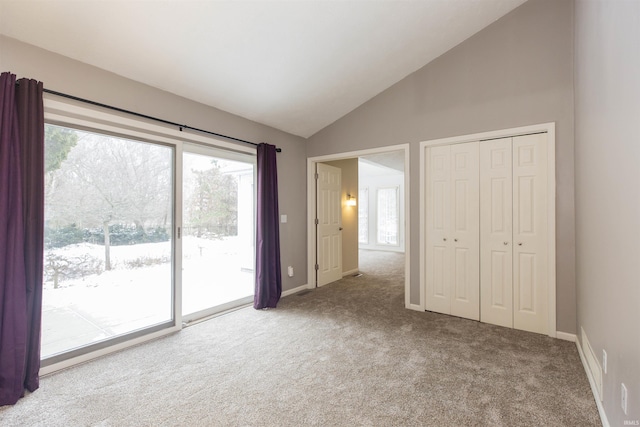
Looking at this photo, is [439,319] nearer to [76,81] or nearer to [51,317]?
[51,317]

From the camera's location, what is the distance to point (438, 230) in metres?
3.63

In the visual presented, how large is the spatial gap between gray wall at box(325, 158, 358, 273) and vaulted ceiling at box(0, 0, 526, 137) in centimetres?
194

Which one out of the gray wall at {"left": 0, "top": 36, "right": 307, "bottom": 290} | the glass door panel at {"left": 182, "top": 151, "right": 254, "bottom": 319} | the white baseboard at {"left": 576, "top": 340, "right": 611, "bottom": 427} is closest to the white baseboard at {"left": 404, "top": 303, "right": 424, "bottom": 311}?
the white baseboard at {"left": 576, "top": 340, "right": 611, "bottom": 427}

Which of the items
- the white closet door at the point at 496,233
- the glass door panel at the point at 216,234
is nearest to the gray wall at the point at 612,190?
the white closet door at the point at 496,233

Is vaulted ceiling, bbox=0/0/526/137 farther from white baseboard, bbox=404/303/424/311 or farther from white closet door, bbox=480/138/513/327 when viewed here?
white baseboard, bbox=404/303/424/311

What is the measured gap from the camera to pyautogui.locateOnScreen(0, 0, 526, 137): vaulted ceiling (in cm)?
217

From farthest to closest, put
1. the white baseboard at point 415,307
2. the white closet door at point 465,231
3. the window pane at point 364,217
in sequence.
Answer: the window pane at point 364,217 < the white baseboard at point 415,307 < the white closet door at point 465,231

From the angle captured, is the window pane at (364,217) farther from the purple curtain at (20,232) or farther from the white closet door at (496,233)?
the purple curtain at (20,232)

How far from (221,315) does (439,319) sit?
2.62 m

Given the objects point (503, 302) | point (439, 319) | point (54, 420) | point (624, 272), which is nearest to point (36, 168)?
point (54, 420)

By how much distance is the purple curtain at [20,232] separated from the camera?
6.56ft

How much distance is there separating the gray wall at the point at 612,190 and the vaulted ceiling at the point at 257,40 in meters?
1.36

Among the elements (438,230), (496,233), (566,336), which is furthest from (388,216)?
(566,336)

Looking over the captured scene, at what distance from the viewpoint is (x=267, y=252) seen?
13.0ft
